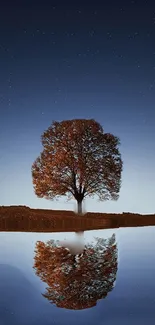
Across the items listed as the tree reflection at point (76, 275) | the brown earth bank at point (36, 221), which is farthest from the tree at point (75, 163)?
the tree reflection at point (76, 275)

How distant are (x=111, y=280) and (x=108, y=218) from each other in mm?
25111

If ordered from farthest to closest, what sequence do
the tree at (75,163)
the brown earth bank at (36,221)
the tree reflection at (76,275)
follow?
1. the tree at (75,163)
2. the brown earth bank at (36,221)
3. the tree reflection at (76,275)

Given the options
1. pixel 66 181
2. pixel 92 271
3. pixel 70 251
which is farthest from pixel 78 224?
pixel 92 271

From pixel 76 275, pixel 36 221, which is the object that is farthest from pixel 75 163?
pixel 76 275

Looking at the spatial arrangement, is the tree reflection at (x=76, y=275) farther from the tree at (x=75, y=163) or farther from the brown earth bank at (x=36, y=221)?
the tree at (x=75, y=163)

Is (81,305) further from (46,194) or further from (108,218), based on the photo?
(46,194)

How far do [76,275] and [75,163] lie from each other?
30767 millimetres

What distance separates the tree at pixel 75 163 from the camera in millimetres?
39969

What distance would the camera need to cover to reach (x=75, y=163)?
132ft

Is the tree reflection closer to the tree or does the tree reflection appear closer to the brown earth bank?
the brown earth bank

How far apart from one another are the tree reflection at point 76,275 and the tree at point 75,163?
26244 millimetres

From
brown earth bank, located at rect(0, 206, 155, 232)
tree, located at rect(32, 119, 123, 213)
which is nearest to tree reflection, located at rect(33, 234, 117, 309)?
brown earth bank, located at rect(0, 206, 155, 232)

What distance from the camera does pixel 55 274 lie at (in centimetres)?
946

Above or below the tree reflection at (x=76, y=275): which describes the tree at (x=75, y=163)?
above
